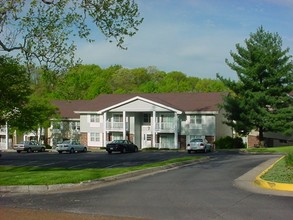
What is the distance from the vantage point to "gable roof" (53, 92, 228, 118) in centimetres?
5716

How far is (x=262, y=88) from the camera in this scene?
49.1 meters

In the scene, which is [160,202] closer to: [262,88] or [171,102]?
[262,88]

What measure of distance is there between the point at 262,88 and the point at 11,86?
30.2 m

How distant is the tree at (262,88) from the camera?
158 feet

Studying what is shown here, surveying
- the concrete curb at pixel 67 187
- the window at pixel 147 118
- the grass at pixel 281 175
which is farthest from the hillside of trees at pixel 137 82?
the grass at pixel 281 175

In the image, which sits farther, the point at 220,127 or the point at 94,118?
the point at 94,118

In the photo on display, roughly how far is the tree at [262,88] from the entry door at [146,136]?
13.2 metres

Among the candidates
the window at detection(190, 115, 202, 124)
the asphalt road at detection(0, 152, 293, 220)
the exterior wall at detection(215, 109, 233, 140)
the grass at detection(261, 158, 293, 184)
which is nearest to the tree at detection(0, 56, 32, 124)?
the asphalt road at detection(0, 152, 293, 220)

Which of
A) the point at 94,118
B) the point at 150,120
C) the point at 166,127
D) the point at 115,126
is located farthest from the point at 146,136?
the point at 94,118

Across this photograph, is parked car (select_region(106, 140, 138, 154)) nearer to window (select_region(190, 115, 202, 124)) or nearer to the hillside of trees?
window (select_region(190, 115, 202, 124))

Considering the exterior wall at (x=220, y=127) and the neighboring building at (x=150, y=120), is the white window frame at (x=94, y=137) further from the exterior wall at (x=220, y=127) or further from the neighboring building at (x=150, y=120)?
the exterior wall at (x=220, y=127)

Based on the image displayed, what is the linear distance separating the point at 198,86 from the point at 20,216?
103 m

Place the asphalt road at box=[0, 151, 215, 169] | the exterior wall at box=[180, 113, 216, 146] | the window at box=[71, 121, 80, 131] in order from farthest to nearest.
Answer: the window at box=[71, 121, 80, 131], the exterior wall at box=[180, 113, 216, 146], the asphalt road at box=[0, 151, 215, 169]

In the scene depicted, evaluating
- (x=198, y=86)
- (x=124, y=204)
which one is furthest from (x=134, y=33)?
(x=198, y=86)
